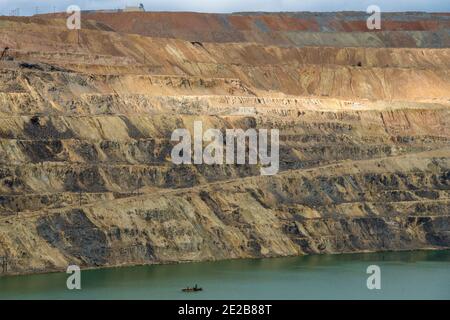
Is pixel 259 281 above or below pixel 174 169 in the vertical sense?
below

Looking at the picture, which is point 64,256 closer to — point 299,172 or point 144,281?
point 144,281

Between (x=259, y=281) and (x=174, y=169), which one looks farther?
(x=174, y=169)

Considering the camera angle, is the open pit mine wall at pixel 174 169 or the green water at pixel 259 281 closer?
the green water at pixel 259 281

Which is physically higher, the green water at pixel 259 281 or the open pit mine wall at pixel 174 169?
the open pit mine wall at pixel 174 169
